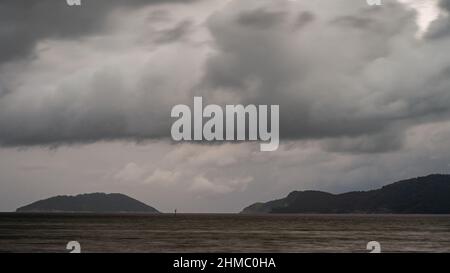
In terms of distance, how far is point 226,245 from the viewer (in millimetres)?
90688
